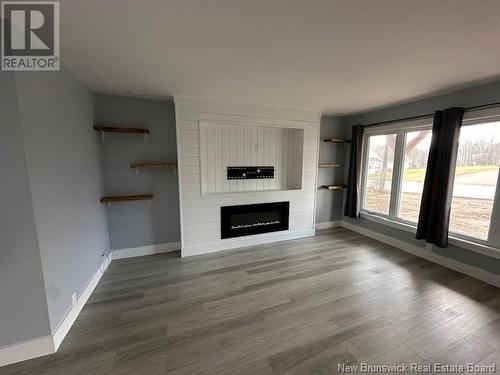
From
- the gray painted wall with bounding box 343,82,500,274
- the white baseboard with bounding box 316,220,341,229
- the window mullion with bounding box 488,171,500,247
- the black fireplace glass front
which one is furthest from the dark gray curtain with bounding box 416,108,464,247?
the black fireplace glass front

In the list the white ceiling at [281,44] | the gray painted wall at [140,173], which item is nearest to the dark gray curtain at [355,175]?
the white ceiling at [281,44]

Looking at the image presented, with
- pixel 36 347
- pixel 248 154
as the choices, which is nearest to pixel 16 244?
pixel 36 347

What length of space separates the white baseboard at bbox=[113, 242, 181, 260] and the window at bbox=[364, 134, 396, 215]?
3.75 m

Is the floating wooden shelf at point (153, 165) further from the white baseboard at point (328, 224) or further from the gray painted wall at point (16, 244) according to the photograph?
the white baseboard at point (328, 224)

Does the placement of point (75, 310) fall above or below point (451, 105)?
below

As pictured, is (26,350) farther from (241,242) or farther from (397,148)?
(397,148)

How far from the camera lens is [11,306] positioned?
59.9 inches

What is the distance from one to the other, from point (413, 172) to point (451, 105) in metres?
1.07

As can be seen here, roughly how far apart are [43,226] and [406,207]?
4.67 metres

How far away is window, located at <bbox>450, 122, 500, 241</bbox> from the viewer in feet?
8.51

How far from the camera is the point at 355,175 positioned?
168 inches

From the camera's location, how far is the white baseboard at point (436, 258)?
→ 103 inches

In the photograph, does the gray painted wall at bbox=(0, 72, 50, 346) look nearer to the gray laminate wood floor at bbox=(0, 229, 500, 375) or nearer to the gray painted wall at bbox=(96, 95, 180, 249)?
the gray laminate wood floor at bbox=(0, 229, 500, 375)

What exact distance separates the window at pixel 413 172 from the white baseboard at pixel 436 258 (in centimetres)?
44
